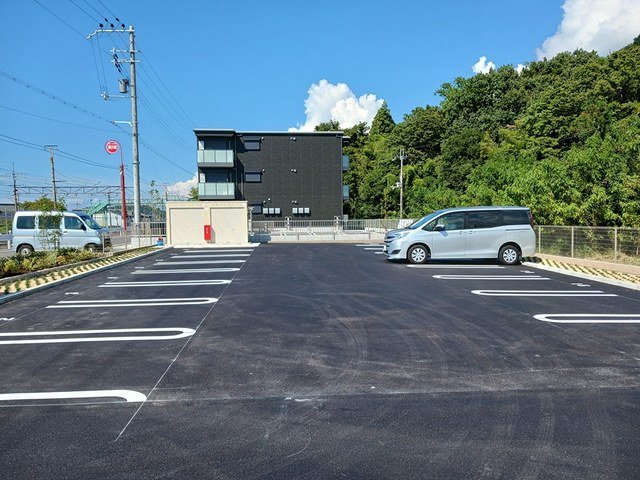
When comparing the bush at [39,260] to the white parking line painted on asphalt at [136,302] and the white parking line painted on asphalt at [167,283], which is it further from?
the white parking line painted on asphalt at [136,302]

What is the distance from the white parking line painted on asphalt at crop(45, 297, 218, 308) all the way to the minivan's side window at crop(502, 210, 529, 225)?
403 inches

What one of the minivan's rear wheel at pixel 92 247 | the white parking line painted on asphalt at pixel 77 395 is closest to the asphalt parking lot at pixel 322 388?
the white parking line painted on asphalt at pixel 77 395

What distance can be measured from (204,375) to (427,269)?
32.8ft

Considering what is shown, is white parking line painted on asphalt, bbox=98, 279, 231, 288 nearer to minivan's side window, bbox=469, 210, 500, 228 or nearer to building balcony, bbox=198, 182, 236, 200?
minivan's side window, bbox=469, 210, 500, 228

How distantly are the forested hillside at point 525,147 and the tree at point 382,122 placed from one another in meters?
0.16

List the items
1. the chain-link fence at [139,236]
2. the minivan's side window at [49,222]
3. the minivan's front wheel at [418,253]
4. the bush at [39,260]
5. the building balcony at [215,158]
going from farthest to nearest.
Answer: the building balcony at [215,158]
the chain-link fence at [139,236]
the minivan's side window at [49,222]
the minivan's front wheel at [418,253]
the bush at [39,260]

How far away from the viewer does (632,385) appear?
432 centimetres

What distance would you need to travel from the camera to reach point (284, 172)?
42.3 metres

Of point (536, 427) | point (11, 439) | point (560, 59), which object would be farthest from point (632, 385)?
point (560, 59)

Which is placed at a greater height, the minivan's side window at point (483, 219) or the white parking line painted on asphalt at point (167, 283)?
the minivan's side window at point (483, 219)

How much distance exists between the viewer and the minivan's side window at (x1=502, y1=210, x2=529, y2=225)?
14.4 metres

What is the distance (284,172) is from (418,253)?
29.3 meters

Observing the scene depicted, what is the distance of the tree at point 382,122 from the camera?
67637mm

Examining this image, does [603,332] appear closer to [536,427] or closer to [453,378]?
[453,378]
